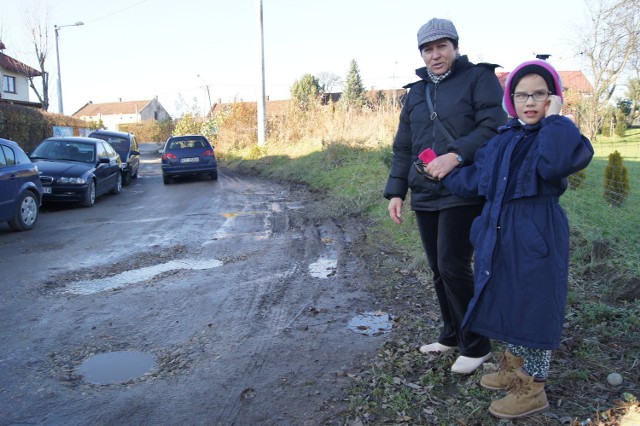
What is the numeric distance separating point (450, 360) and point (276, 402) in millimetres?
1193

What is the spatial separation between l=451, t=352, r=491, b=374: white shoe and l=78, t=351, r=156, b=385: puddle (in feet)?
6.84

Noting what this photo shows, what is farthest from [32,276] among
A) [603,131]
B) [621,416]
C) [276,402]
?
[603,131]

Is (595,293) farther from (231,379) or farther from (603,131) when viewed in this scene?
(603,131)

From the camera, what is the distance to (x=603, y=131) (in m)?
20.1

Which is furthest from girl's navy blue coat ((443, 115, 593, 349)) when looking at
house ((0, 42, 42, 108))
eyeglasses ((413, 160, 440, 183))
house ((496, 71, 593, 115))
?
house ((0, 42, 42, 108))

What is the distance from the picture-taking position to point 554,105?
8.45ft

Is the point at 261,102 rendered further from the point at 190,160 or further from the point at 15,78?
the point at 15,78

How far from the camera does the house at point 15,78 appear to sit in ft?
126

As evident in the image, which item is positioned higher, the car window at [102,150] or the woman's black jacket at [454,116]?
the woman's black jacket at [454,116]

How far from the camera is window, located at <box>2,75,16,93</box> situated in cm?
3912

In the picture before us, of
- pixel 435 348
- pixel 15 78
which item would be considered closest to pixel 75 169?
pixel 435 348

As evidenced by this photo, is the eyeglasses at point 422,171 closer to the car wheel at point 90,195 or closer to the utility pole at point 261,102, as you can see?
the car wheel at point 90,195

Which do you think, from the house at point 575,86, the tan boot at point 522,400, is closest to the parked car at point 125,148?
the house at point 575,86

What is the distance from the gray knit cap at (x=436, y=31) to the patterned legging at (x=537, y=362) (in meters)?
1.83
